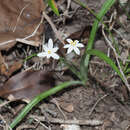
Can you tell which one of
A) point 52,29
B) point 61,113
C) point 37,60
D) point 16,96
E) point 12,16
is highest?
point 12,16

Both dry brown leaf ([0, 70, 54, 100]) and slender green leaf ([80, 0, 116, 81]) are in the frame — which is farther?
dry brown leaf ([0, 70, 54, 100])

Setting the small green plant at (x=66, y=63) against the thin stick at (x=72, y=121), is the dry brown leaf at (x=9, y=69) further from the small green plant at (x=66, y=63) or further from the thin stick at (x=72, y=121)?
the thin stick at (x=72, y=121)

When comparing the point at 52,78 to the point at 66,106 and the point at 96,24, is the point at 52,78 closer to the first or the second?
the point at 66,106

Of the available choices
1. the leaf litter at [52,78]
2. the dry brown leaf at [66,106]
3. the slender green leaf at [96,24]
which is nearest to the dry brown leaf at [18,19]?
the leaf litter at [52,78]

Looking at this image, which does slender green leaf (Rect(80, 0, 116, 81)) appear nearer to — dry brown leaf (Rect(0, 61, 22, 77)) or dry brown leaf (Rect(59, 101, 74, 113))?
dry brown leaf (Rect(59, 101, 74, 113))

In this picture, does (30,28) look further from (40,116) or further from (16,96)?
(40,116)

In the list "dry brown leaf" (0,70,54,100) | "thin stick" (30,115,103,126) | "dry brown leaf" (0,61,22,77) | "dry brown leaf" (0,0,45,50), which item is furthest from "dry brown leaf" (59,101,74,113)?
"dry brown leaf" (0,0,45,50)

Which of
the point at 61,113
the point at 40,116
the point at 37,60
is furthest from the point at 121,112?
the point at 37,60
